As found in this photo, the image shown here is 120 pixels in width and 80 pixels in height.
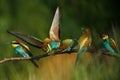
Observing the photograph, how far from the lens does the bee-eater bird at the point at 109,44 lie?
2.51 metres

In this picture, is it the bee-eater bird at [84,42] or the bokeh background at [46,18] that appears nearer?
the bee-eater bird at [84,42]

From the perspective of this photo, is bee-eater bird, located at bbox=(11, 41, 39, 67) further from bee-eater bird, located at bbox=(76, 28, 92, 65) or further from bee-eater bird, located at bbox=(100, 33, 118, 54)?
bee-eater bird, located at bbox=(100, 33, 118, 54)

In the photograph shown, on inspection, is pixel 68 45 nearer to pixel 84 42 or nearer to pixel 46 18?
pixel 84 42

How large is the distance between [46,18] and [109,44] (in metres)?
0.56

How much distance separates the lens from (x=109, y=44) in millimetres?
2533

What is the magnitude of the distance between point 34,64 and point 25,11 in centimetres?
51

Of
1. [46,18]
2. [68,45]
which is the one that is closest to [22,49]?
[68,45]

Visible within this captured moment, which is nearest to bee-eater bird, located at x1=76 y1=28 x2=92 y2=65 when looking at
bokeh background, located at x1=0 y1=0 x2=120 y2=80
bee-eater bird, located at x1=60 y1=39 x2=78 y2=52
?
bee-eater bird, located at x1=60 y1=39 x2=78 y2=52

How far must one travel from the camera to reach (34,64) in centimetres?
265

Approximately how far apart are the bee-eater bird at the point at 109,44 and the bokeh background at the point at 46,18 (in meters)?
0.16

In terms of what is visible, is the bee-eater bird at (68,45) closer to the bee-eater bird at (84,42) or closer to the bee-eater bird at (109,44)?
the bee-eater bird at (84,42)

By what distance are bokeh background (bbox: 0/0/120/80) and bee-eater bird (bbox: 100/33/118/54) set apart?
0.16 meters

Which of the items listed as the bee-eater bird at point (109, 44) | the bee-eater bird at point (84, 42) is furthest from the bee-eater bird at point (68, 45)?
the bee-eater bird at point (109, 44)

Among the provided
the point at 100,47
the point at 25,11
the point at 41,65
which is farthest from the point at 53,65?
the point at 25,11
